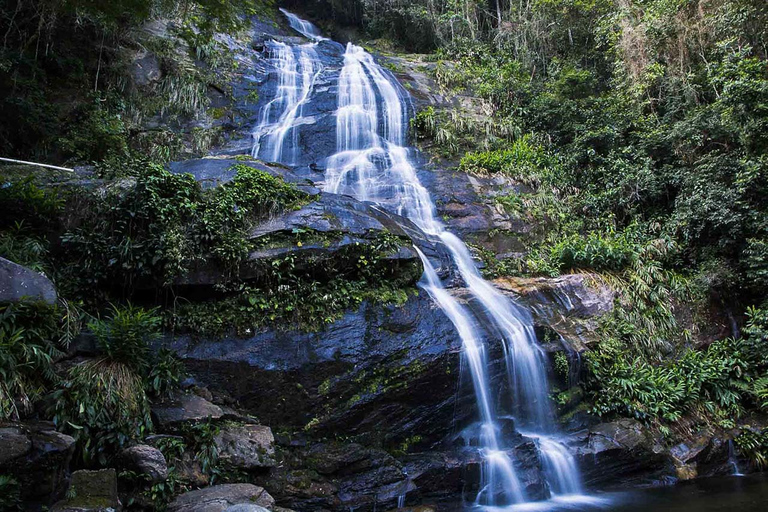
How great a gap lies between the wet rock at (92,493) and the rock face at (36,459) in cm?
18

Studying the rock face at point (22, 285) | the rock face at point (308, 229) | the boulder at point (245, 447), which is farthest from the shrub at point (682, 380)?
the rock face at point (22, 285)

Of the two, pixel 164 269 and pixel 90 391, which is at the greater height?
pixel 164 269

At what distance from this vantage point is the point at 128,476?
441 cm

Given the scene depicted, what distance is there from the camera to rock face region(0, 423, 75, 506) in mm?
3750

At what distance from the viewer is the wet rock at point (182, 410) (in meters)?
5.15

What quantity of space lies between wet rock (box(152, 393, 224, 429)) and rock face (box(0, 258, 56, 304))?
1813mm

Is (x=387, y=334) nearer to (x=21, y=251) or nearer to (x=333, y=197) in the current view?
(x=333, y=197)

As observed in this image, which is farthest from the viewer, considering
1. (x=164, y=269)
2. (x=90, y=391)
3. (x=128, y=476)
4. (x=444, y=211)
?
(x=444, y=211)

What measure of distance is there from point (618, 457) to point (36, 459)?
24.6 feet

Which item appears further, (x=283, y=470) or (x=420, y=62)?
(x=420, y=62)

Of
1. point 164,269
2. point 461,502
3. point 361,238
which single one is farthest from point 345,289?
point 461,502

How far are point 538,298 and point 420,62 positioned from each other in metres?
13.8

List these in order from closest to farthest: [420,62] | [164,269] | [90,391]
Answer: [90,391] < [164,269] < [420,62]

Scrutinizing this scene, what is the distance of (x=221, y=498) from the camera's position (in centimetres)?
447
